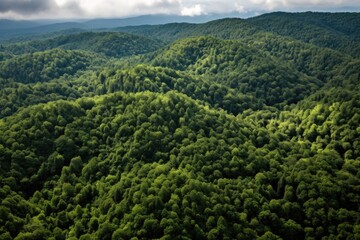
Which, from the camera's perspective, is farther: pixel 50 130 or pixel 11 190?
pixel 50 130

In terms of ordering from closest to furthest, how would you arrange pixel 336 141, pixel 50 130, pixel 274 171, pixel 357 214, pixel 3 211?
pixel 3 211, pixel 357 214, pixel 274 171, pixel 50 130, pixel 336 141

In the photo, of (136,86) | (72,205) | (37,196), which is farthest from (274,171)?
(136,86)

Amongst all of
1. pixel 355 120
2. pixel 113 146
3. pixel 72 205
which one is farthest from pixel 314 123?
pixel 72 205

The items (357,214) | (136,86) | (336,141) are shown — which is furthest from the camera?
(136,86)

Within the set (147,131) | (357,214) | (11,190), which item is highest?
(147,131)

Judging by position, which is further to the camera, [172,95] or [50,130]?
[172,95]

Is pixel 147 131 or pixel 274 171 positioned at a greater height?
pixel 147 131

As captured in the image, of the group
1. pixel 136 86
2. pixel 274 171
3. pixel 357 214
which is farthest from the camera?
pixel 136 86

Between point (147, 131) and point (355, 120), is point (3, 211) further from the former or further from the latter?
point (355, 120)

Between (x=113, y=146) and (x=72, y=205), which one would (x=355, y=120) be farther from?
(x=72, y=205)
